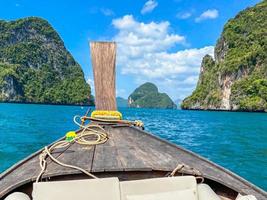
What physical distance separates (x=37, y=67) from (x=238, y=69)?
238ft

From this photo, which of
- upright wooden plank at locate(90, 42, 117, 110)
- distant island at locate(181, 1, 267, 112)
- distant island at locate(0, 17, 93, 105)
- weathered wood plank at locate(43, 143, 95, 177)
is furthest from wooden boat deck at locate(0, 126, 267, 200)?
distant island at locate(0, 17, 93, 105)

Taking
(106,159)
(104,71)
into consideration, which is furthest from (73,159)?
(104,71)

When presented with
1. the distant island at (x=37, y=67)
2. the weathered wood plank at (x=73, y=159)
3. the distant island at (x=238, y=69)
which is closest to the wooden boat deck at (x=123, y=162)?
the weathered wood plank at (x=73, y=159)

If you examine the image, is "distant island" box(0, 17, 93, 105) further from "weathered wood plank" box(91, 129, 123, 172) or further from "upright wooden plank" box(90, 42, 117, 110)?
"weathered wood plank" box(91, 129, 123, 172)

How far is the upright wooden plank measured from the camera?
6727 mm

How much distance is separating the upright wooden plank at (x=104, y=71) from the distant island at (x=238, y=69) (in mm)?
71872

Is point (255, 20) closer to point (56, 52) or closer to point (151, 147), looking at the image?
point (56, 52)

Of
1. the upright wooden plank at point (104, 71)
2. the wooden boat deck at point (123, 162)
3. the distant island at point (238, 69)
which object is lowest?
the wooden boat deck at point (123, 162)

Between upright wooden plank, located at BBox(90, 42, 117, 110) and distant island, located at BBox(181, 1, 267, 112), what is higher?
distant island, located at BBox(181, 1, 267, 112)

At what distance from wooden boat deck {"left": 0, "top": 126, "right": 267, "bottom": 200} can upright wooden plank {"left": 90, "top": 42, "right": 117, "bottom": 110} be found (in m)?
2.73

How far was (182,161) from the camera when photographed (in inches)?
124

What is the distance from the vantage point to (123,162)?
9.50 ft

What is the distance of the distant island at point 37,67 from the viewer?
366ft

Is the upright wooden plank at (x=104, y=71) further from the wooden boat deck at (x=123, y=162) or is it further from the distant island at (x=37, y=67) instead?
the distant island at (x=37, y=67)
